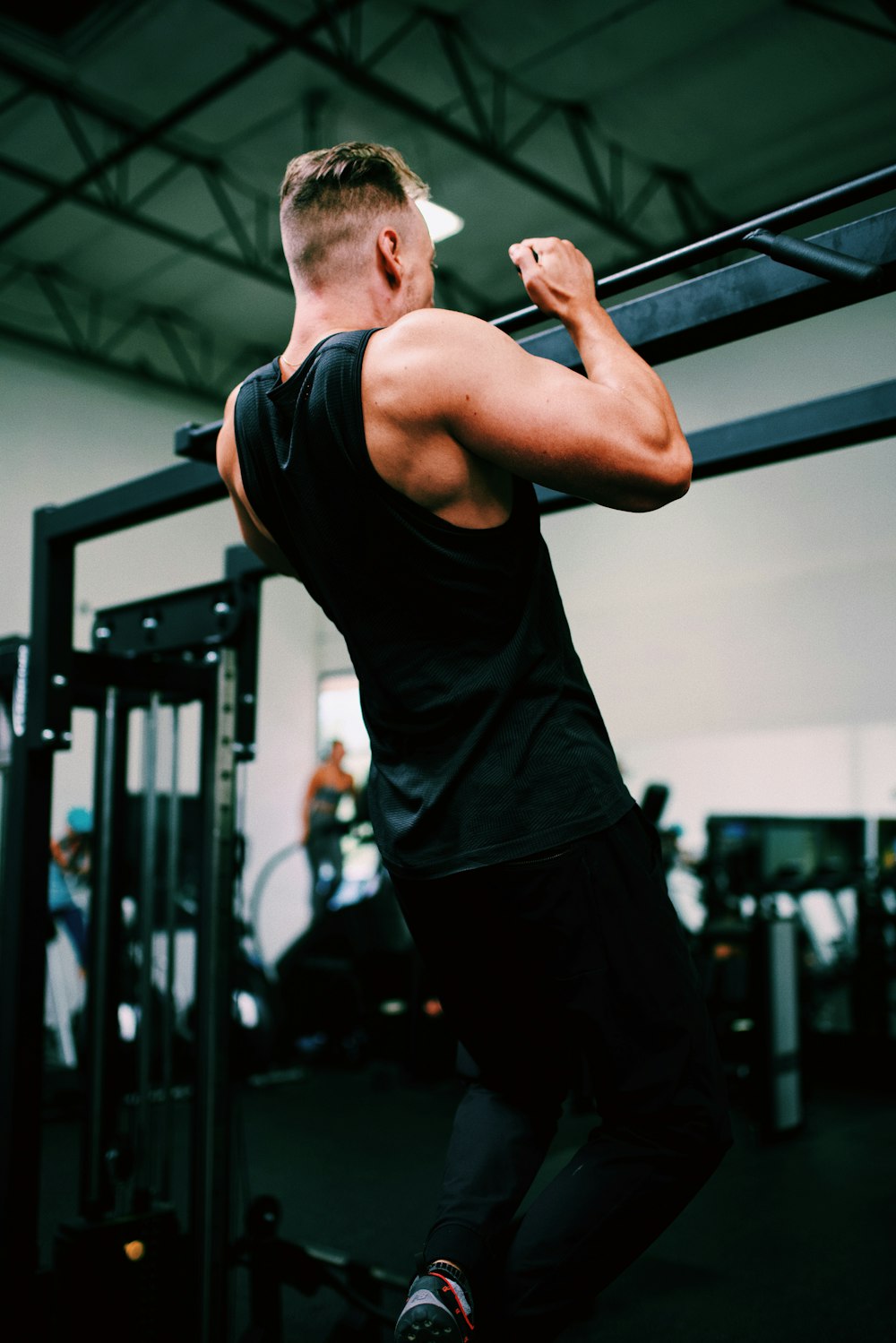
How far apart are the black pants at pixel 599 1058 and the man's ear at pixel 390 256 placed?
25.5 inches

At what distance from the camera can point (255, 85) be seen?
5609mm

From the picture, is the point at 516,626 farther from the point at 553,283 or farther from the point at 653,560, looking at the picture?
the point at 653,560

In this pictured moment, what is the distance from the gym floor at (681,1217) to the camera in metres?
2.64

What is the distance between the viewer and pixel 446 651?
3.74 feet

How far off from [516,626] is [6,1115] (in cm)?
156

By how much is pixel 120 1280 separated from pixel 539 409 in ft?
6.12

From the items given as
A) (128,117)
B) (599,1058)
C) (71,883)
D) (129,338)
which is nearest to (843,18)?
(128,117)

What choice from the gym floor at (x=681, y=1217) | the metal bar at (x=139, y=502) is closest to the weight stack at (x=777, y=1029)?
the gym floor at (x=681, y=1217)

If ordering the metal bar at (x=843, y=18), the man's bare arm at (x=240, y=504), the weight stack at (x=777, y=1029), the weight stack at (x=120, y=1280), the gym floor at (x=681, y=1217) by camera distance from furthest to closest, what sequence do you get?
the metal bar at (x=843, y=18), the weight stack at (x=777, y=1029), the gym floor at (x=681, y=1217), the weight stack at (x=120, y=1280), the man's bare arm at (x=240, y=504)

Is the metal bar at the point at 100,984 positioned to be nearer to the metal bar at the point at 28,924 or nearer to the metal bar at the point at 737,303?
the metal bar at the point at 28,924

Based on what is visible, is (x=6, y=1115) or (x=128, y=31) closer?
(x=6, y=1115)

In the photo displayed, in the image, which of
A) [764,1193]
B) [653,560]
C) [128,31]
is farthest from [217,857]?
[653,560]

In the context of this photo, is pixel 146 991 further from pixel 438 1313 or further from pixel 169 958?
pixel 438 1313

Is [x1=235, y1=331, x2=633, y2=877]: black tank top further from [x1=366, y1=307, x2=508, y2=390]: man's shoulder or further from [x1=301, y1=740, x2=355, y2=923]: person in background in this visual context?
[x1=301, y1=740, x2=355, y2=923]: person in background
